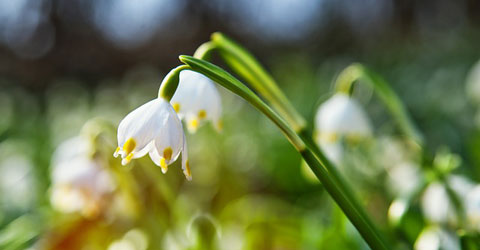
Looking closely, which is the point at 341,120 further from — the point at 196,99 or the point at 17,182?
the point at 17,182

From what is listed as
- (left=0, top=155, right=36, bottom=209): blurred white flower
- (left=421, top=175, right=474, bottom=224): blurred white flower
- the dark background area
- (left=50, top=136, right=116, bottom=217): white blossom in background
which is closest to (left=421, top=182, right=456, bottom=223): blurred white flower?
(left=421, top=175, right=474, bottom=224): blurred white flower

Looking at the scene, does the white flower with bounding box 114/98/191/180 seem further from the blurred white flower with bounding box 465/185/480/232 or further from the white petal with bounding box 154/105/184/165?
the blurred white flower with bounding box 465/185/480/232

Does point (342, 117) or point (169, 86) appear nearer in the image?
point (169, 86)

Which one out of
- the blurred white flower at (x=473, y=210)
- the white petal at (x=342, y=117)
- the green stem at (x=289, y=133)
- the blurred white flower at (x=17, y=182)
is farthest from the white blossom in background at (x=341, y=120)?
the blurred white flower at (x=17, y=182)

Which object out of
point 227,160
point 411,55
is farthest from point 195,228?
point 411,55

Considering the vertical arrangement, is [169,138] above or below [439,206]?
above

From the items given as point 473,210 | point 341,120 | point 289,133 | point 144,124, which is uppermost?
point 144,124

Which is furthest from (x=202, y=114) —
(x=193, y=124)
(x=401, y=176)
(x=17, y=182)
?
(x=17, y=182)

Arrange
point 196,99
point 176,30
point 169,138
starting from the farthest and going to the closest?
point 176,30, point 196,99, point 169,138
